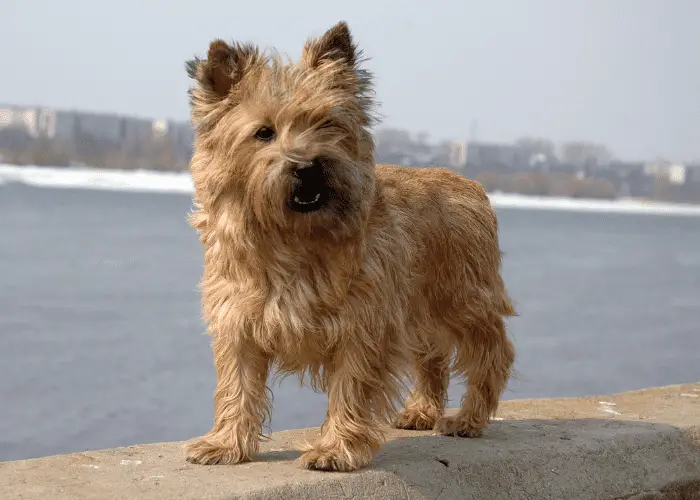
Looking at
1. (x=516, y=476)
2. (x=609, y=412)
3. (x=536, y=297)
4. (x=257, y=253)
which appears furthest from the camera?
(x=536, y=297)

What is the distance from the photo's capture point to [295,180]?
4773 mm

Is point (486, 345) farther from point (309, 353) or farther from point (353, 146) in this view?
point (353, 146)

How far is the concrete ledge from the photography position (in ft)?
A: 16.9

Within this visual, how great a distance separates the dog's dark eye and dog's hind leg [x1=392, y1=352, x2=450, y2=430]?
2.25 meters

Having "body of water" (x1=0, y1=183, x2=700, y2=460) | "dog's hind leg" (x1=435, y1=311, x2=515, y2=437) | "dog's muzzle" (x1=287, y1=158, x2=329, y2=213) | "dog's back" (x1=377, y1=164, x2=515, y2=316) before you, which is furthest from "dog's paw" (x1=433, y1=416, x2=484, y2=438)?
"dog's muzzle" (x1=287, y1=158, x2=329, y2=213)

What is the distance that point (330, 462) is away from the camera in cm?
538

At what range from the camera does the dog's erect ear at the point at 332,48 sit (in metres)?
5.13

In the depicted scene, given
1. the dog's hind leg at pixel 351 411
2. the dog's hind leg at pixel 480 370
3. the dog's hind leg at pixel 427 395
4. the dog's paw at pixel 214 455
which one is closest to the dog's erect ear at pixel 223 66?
the dog's hind leg at pixel 351 411

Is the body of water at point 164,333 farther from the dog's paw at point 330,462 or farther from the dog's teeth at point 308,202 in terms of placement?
the dog's teeth at point 308,202

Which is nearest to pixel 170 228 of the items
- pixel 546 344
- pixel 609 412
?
pixel 546 344

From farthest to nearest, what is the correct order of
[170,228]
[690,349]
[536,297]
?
[170,228] < [536,297] < [690,349]

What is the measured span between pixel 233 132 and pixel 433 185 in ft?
5.59

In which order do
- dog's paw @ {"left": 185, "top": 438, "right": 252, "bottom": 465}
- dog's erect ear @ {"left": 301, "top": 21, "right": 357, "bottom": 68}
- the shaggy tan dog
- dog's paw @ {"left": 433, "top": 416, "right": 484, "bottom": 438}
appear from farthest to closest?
dog's paw @ {"left": 433, "top": 416, "right": 484, "bottom": 438} → dog's paw @ {"left": 185, "top": 438, "right": 252, "bottom": 465} → dog's erect ear @ {"left": 301, "top": 21, "right": 357, "bottom": 68} → the shaggy tan dog

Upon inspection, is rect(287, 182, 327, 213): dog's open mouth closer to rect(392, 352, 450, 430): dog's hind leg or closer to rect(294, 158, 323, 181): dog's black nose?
rect(294, 158, 323, 181): dog's black nose
